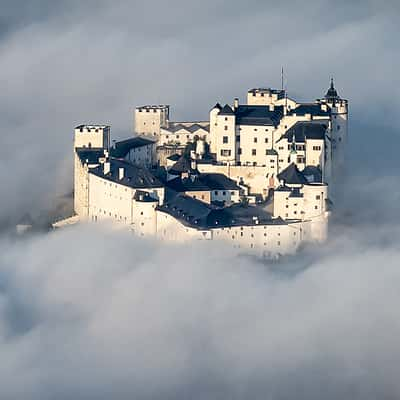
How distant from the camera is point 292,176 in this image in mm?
63312

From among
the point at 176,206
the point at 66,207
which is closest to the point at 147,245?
the point at 176,206

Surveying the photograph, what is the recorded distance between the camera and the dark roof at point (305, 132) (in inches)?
2544

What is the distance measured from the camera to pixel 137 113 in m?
69.6

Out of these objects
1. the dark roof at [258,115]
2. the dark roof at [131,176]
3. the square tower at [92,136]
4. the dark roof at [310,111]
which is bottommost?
the dark roof at [131,176]

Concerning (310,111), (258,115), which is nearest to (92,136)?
(258,115)

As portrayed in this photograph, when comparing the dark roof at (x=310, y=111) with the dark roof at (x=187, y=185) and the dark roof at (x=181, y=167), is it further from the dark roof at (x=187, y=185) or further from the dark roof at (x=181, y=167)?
the dark roof at (x=187, y=185)

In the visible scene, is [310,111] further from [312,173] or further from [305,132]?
[312,173]

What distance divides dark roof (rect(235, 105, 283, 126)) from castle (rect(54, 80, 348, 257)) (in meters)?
0.03

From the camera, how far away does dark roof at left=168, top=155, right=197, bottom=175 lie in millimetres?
65562

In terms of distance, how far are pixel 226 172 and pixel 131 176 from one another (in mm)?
3695

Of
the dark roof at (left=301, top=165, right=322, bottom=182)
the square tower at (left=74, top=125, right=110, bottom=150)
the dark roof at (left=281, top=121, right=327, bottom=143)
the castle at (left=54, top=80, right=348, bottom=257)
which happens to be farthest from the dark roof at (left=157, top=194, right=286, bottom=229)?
the square tower at (left=74, top=125, right=110, bottom=150)

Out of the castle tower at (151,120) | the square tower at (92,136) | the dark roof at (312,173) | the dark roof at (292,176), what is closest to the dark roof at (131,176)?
the square tower at (92,136)

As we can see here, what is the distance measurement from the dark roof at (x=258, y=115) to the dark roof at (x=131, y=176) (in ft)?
11.7

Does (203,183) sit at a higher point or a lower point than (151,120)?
lower
